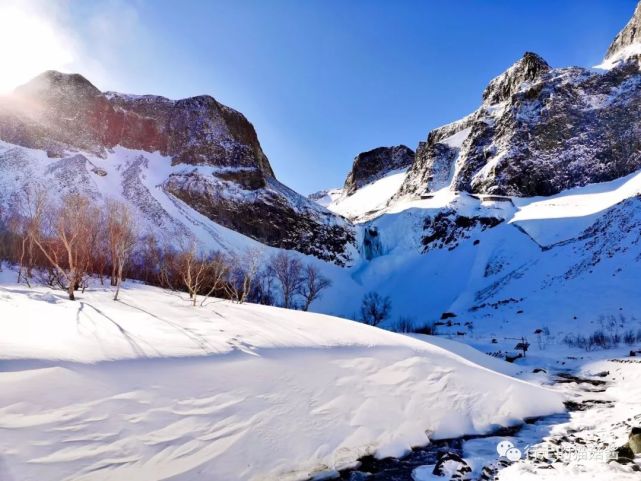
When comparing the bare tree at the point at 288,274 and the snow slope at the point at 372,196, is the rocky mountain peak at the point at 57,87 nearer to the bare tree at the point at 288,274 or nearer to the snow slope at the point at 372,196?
the bare tree at the point at 288,274

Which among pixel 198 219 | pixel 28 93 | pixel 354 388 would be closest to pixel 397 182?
pixel 198 219

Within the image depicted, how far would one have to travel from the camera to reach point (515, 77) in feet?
272

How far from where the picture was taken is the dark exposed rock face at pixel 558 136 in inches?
2299

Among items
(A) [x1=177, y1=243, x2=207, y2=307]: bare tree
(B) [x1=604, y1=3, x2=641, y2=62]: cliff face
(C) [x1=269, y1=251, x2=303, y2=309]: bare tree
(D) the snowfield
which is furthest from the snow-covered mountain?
(D) the snowfield

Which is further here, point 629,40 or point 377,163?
point 377,163

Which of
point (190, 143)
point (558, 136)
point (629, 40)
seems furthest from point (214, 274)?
point (629, 40)

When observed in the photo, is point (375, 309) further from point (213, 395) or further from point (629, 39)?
point (629, 39)

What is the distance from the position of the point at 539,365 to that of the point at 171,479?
22.6 m

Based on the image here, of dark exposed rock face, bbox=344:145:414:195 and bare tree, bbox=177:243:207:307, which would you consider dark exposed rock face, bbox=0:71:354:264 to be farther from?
dark exposed rock face, bbox=344:145:414:195

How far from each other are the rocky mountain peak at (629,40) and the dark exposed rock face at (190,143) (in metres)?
58.6

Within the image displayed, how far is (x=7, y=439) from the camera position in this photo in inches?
209

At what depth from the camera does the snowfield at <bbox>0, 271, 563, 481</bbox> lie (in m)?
5.98

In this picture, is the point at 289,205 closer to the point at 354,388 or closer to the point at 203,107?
the point at 203,107

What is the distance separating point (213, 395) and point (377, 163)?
408ft
